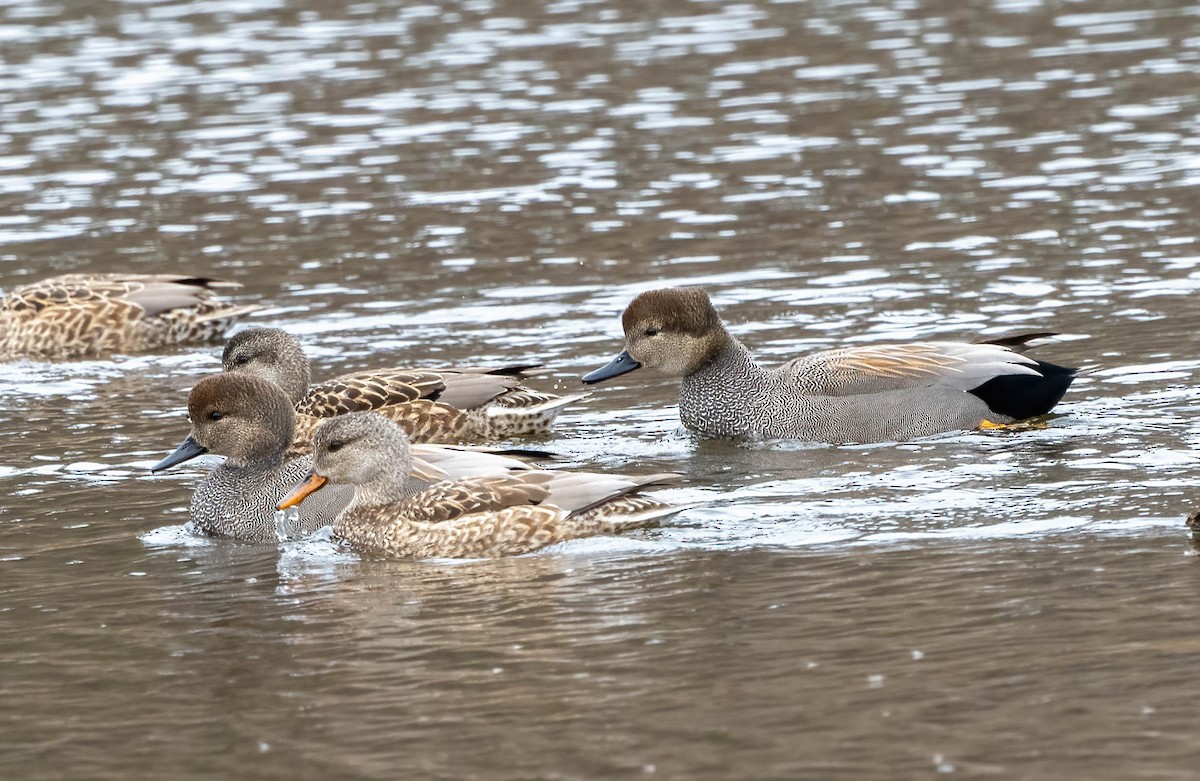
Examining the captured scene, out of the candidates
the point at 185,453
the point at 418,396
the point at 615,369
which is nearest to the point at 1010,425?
the point at 615,369

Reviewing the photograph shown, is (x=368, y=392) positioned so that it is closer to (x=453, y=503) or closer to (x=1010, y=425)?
(x=453, y=503)

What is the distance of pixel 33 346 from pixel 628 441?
581 cm

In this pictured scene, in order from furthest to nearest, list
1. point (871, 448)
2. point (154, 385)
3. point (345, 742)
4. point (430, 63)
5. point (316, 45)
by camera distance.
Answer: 1. point (316, 45)
2. point (430, 63)
3. point (154, 385)
4. point (871, 448)
5. point (345, 742)

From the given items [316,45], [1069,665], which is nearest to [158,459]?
[1069,665]

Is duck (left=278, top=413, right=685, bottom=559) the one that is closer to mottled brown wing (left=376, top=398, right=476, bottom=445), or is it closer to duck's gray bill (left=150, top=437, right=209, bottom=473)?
duck's gray bill (left=150, top=437, right=209, bottom=473)

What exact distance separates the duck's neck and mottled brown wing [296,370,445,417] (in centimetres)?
151

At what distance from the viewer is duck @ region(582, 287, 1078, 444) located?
473 inches

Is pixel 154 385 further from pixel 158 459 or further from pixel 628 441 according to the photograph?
pixel 628 441

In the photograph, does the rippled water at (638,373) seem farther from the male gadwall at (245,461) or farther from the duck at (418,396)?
the duck at (418,396)

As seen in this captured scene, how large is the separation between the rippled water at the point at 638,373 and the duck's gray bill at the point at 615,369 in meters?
0.30

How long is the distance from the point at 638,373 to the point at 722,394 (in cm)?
215

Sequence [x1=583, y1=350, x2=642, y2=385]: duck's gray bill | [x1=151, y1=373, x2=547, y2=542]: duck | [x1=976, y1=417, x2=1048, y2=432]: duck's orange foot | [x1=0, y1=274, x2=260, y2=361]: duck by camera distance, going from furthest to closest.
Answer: [x1=0, y1=274, x2=260, y2=361]: duck < [x1=583, y1=350, x2=642, y2=385]: duck's gray bill < [x1=976, y1=417, x2=1048, y2=432]: duck's orange foot < [x1=151, y1=373, x2=547, y2=542]: duck

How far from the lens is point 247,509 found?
1073cm

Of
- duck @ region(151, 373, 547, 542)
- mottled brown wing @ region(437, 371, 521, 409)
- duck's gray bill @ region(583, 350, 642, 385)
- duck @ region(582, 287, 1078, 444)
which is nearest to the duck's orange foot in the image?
duck @ region(582, 287, 1078, 444)
